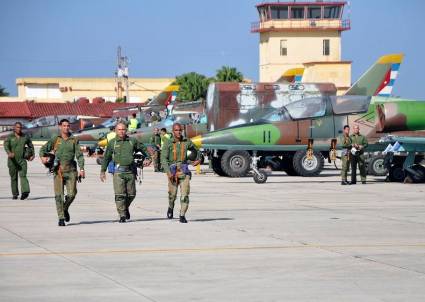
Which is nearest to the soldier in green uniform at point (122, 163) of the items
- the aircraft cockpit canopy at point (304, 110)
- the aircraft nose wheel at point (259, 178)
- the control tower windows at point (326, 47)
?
the aircraft nose wheel at point (259, 178)

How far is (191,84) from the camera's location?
4377 inches

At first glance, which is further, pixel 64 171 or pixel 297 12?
pixel 297 12

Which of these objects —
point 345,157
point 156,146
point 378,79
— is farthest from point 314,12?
point 345,157

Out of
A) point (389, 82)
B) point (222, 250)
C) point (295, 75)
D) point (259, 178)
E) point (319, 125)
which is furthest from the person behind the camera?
point (295, 75)

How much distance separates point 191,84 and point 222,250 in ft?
320

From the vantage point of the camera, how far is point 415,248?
14.3 m

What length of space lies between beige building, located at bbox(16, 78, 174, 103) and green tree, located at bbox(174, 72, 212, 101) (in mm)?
14080

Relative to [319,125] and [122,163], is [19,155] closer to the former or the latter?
[122,163]

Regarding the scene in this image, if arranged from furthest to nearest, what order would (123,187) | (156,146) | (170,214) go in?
(156,146) < (170,214) < (123,187)

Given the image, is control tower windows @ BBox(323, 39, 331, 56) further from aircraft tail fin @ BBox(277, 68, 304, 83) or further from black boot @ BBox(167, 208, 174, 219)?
black boot @ BBox(167, 208, 174, 219)

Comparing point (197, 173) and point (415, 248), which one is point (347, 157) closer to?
point (197, 173)

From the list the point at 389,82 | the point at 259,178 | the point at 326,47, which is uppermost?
the point at 326,47

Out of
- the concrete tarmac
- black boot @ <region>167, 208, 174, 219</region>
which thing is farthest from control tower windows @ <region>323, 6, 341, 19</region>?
black boot @ <region>167, 208, 174, 219</region>

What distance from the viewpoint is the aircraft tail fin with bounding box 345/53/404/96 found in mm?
37281
